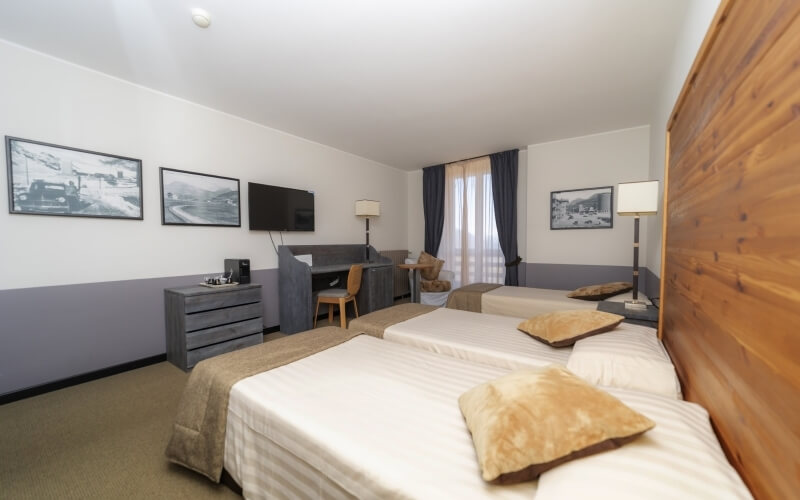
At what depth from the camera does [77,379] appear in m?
2.36

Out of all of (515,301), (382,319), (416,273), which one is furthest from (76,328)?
(515,301)

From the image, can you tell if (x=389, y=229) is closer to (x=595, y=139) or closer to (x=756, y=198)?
(x=595, y=139)

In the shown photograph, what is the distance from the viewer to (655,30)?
1973 millimetres

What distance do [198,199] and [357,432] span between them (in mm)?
3147

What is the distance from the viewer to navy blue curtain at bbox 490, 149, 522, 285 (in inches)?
183

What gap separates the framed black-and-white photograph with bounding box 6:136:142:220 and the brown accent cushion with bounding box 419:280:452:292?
3.71 metres

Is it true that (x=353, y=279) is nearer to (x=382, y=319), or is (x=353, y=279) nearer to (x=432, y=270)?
(x=382, y=319)

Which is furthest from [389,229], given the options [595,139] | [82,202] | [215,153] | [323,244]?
[82,202]

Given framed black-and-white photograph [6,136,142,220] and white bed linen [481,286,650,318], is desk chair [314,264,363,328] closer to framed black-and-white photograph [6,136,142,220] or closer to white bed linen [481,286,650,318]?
white bed linen [481,286,650,318]

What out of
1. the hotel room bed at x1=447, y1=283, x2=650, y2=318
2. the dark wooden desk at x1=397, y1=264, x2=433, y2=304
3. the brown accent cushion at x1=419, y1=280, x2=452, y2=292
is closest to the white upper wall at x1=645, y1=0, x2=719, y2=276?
the hotel room bed at x1=447, y1=283, x2=650, y2=318

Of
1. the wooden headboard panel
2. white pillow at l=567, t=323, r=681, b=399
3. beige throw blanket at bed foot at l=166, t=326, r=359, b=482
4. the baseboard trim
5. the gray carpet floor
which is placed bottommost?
the gray carpet floor

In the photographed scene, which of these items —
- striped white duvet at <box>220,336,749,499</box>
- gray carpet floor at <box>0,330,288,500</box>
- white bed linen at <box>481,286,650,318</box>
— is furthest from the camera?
white bed linen at <box>481,286,650,318</box>

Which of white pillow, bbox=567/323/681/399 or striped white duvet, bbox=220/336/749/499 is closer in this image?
striped white duvet, bbox=220/336/749/499

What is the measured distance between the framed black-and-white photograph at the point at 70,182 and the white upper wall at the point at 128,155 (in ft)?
0.21
